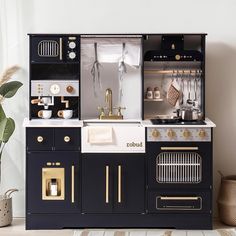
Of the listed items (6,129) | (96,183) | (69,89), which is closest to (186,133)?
(96,183)

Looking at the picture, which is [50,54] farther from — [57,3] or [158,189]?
[158,189]

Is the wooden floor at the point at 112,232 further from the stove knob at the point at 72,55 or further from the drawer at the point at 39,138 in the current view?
the stove knob at the point at 72,55

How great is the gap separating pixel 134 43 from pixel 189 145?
3.41 ft

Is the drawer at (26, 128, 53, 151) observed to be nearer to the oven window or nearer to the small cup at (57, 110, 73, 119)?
the small cup at (57, 110, 73, 119)

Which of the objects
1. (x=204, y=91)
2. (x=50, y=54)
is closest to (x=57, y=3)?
(x=50, y=54)

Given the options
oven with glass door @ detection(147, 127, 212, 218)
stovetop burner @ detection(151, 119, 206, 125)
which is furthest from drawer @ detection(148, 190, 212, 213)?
stovetop burner @ detection(151, 119, 206, 125)

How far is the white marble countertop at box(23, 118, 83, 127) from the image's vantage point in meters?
5.51

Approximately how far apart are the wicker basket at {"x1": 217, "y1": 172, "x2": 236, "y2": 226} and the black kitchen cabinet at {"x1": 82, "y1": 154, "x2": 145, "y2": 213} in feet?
2.36

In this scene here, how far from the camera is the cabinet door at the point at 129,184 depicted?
5.55 meters

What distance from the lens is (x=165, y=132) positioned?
550cm

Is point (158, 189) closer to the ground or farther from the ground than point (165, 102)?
closer to the ground

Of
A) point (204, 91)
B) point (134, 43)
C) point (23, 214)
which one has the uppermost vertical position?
point (134, 43)

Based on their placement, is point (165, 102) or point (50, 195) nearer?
point (50, 195)

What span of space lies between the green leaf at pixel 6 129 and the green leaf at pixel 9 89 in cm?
21
